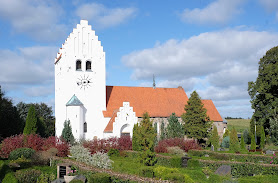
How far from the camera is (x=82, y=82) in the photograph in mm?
35719

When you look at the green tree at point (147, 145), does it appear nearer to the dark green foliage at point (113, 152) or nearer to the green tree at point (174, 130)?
the dark green foliage at point (113, 152)

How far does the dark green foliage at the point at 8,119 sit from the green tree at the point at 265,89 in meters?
29.3

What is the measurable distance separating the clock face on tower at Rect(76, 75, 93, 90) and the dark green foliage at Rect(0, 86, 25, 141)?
8.98 meters

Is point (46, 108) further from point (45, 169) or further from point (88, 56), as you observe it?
point (45, 169)

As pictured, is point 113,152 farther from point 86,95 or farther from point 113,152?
point 86,95

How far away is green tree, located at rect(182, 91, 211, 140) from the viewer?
3575cm

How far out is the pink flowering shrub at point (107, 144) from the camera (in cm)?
2625

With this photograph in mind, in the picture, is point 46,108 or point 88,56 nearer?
point 88,56

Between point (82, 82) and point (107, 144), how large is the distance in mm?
10678

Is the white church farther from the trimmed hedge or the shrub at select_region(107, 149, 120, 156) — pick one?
the trimmed hedge

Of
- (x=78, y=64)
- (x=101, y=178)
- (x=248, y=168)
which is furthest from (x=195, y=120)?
(x=101, y=178)

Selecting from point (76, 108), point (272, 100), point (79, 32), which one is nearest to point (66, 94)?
point (76, 108)

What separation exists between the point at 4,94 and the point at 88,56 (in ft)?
37.8

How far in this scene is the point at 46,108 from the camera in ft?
200
